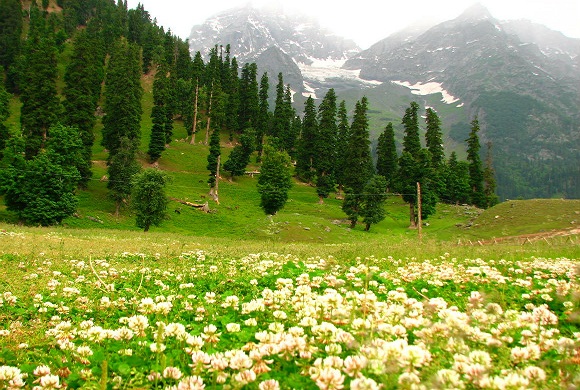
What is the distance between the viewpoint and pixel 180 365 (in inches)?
113

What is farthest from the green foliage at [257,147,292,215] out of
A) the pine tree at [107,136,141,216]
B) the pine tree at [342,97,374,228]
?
the pine tree at [107,136,141,216]

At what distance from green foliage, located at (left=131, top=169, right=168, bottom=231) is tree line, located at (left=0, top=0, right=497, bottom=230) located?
12cm

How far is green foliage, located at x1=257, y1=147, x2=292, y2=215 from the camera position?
5844cm

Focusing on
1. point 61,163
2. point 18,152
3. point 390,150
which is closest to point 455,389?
point 61,163

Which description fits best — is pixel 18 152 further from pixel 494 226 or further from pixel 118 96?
pixel 494 226

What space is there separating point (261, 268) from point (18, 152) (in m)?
51.0

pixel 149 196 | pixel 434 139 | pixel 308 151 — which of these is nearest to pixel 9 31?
pixel 308 151

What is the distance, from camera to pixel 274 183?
199 feet

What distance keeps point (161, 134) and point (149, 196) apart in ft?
109

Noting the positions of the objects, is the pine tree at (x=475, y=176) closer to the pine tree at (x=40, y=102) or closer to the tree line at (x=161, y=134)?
the tree line at (x=161, y=134)

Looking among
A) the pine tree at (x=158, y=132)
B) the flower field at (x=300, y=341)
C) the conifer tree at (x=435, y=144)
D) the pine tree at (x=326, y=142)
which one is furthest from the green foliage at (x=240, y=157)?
the flower field at (x=300, y=341)

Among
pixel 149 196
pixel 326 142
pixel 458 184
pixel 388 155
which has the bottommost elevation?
pixel 149 196

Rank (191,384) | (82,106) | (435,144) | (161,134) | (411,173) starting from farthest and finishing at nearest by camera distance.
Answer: (435,144), (161,134), (411,173), (82,106), (191,384)

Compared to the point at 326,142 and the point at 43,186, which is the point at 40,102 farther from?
the point at 326,142
